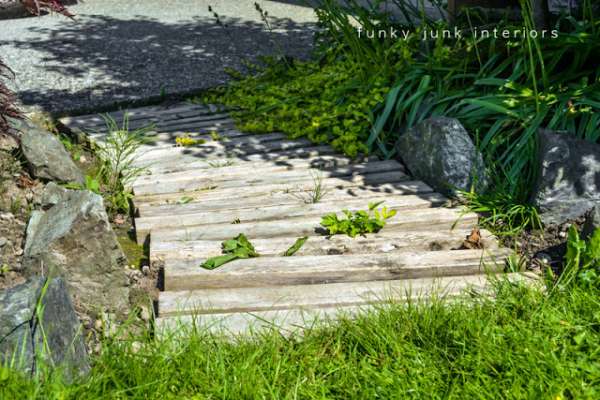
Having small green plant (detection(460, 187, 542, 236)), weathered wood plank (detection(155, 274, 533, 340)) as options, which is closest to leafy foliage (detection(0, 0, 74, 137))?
weathered wood plank (detection(155, 274, 533, 340))

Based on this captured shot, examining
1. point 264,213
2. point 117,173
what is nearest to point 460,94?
point 264,213

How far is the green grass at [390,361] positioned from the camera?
2.88 meters

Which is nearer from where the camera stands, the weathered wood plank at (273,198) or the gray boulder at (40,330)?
the gray boulder at (40,330)

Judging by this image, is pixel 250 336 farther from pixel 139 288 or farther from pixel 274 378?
pixel 139 288

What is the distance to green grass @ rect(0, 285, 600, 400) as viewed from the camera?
288 cm

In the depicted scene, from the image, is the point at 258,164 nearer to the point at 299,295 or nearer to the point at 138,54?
the point at 299,295

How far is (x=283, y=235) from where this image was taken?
434cm

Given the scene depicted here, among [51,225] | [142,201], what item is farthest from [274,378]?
[142,201]

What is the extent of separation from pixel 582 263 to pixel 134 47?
20.3ft

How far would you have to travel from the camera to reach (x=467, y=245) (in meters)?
4.23

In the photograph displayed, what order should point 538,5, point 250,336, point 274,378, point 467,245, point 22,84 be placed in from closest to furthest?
point 274,378 < point 250,336 < point 467,245 < point 538,5 < point 22,84

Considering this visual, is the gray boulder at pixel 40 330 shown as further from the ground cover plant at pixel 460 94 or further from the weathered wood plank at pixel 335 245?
the ground cover plant at pixel 460 94

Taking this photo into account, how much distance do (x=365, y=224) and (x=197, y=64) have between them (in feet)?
14.2

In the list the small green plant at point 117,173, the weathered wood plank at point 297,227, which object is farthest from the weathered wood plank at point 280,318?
the small green plant at point 117,173
